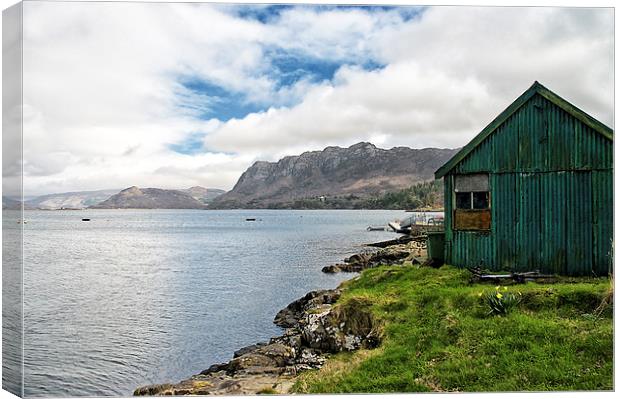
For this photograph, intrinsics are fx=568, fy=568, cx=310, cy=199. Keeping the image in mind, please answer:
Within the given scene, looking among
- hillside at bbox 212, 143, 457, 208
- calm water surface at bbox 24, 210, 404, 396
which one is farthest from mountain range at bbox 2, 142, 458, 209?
calm water surface at bbox 24, 210, 404, 396

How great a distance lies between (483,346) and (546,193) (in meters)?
5.36

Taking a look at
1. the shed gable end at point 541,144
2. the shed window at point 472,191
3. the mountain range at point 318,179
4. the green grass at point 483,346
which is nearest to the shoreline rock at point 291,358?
the green grass at point 483,346

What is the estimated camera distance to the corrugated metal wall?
1364cm

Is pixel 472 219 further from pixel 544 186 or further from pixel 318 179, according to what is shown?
pixel 318 179

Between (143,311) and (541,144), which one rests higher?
(541,144)

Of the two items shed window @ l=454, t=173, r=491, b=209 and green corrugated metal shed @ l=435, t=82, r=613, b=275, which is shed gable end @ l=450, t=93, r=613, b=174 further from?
shed window @ l=454, t=173, r=491, b=209

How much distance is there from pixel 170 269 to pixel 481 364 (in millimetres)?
33921

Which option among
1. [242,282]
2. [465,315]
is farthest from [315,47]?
[242,282]

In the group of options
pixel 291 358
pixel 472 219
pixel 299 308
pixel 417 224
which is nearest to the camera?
pixel 291 358

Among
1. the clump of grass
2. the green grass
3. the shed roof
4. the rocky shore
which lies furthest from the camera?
the shed roof

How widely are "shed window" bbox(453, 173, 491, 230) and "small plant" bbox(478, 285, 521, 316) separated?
343cm

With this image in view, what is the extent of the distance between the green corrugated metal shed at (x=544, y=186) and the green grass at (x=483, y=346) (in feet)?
3.06

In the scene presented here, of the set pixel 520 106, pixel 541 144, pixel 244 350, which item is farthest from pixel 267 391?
pixel 520 106

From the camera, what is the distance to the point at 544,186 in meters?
14.2
